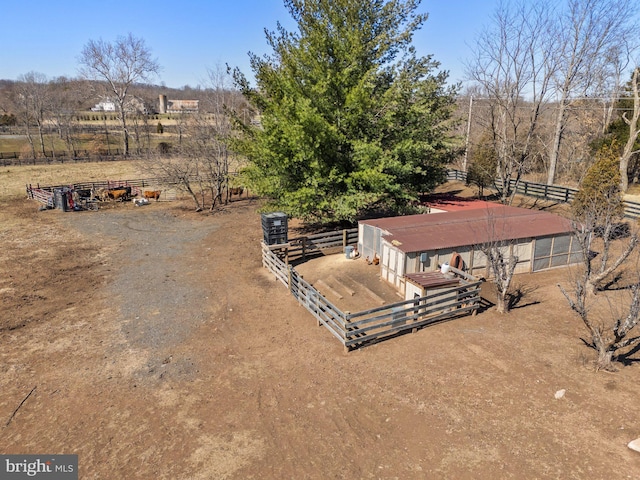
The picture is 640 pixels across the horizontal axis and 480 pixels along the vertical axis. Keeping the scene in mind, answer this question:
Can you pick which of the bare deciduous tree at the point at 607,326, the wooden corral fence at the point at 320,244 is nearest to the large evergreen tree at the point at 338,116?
the wooden corral fence at the point at 320,244

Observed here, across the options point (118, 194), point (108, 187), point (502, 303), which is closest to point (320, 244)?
point (502, 303)

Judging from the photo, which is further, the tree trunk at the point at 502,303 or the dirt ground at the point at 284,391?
the tree trunk at the point at 502,303

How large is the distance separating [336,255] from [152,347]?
1013 cm

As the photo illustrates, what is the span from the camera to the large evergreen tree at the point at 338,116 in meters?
19.4

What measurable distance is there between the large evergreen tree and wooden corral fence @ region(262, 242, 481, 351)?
21.9 feet

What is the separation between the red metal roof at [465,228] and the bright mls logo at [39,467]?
1141 cm

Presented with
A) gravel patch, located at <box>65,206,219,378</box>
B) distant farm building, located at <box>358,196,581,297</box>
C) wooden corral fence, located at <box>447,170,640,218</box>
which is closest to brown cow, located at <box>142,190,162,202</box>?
gravel patch, located at <box>65,206,219,378</box>

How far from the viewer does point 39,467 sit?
7676 millimetres

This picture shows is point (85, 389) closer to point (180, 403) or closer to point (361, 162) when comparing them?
point (180, 403)

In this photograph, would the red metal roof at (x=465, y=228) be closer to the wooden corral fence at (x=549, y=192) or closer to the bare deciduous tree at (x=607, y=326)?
the bare deciduous tree at (x=607, y=326)

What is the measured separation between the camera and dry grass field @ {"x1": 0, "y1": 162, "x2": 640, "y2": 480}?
7586 millimetres

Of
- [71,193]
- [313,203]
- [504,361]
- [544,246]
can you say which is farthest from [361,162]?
[71,193]

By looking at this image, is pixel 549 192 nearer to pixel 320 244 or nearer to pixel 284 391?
pixel 320 244

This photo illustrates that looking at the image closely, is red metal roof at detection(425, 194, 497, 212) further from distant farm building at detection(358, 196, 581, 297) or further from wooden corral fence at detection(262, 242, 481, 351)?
wooden corral fence at detection(262, 242, 481, 351)
